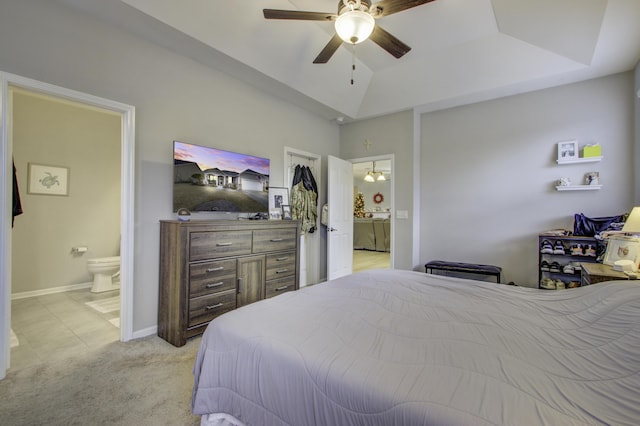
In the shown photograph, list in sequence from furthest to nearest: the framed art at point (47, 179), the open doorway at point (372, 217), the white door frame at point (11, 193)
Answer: the open doorway at point (372, 217) → the framed art at point (47, 179) → the white door frame at point (11, 193)

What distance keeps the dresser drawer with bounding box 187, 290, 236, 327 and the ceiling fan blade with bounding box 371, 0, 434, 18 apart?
2.72 meters

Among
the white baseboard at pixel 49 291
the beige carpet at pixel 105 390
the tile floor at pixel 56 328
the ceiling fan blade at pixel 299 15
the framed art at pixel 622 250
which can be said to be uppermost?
the ceiling fan blade at pixel 299 15

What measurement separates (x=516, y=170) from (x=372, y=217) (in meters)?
6.44

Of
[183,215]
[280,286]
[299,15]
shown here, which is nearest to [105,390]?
[183,215]

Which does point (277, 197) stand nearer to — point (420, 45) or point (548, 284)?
point (420, 45)

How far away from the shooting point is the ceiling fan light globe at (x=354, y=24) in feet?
6.66

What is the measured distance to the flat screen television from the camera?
2854 mm

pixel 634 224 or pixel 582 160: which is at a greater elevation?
pixel 582 160

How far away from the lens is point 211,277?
263cm

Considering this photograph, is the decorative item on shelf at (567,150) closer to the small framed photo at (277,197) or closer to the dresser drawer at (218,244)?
the small framed photo at (277,197)

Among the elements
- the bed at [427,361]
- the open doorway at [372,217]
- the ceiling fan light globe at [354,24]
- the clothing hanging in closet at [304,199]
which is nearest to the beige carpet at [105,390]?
the bed at [427,361]

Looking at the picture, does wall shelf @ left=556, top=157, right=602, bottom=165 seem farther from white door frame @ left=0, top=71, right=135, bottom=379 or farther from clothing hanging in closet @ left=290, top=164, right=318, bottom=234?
white door frame @ left=0, top=71, right=135, bottom=379

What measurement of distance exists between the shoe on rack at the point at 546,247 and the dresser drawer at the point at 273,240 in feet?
9.58

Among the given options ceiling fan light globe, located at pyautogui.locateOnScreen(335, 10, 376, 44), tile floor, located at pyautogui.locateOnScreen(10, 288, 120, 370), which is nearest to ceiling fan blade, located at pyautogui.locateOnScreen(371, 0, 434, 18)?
ceiling fan light globe, located at pyautogui.locateOnScreen(335, 10, 376, 44)
